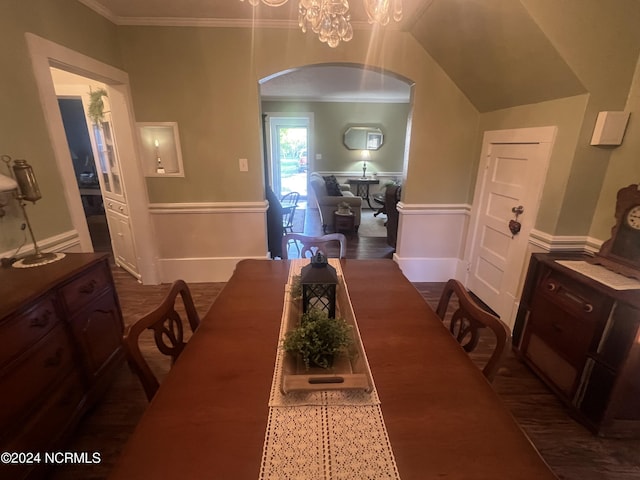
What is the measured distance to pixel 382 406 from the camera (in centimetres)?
80

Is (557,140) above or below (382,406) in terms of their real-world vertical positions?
above

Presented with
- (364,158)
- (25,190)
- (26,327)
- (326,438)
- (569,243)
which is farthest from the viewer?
(364,158)

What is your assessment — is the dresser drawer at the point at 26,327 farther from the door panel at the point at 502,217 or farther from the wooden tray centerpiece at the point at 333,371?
the door panel at the point at 502,217

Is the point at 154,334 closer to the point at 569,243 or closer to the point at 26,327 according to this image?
Answer: the point at 26,327

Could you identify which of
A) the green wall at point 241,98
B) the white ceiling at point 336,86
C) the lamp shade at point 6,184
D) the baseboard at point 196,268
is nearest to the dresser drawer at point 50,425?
the lamp shade at point 6,184

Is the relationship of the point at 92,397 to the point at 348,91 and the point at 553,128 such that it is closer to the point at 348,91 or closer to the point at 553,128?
the point at 553,128

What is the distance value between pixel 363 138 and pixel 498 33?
213 inches

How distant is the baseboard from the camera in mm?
3176

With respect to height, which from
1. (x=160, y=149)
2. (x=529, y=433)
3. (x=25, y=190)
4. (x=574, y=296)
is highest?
(x=160, y=149)

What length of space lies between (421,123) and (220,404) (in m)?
2.89

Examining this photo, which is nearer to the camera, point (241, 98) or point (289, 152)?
point (241, 98)

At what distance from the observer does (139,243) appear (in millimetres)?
3018

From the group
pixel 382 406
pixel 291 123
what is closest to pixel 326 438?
pixel 382 406

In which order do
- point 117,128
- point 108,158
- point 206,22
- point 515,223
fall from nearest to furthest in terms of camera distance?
point 515,223 → point 206,22 → point 117,128 → point 108,158
